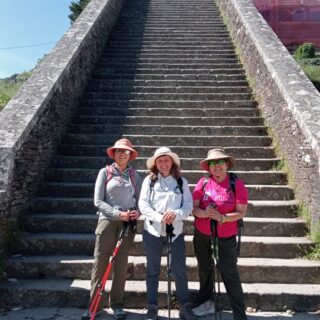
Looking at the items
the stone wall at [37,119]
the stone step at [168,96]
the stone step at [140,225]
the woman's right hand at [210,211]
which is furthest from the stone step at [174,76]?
the woman's right hand at [210,211]

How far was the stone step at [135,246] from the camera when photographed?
4801 mm

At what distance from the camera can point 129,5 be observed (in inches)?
563

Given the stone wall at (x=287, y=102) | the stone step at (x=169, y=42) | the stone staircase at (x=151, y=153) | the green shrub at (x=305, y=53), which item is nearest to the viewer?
the stone staircase at (x=151, y=153)

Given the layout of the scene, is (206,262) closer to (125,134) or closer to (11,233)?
(11,233)

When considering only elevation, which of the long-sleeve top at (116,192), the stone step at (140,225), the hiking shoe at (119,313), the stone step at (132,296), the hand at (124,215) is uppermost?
the long-sleeve top at (116,192)

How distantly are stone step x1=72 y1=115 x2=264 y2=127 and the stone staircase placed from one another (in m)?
0.02

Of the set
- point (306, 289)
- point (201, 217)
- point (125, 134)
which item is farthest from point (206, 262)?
point (125, 134)

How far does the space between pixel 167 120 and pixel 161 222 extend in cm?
371

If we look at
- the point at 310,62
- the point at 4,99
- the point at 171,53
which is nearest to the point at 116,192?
the point at 4,99

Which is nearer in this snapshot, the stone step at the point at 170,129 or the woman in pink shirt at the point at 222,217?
the woman in pink shirt at the point at 222,217

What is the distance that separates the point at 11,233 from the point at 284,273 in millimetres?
3101

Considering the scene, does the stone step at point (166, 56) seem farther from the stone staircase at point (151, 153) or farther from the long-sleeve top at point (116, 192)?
the long-sleeve top at point (116, 192)

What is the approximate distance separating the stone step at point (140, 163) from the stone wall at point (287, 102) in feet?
1.08

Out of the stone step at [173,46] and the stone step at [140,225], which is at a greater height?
the stone step at [173,46]
